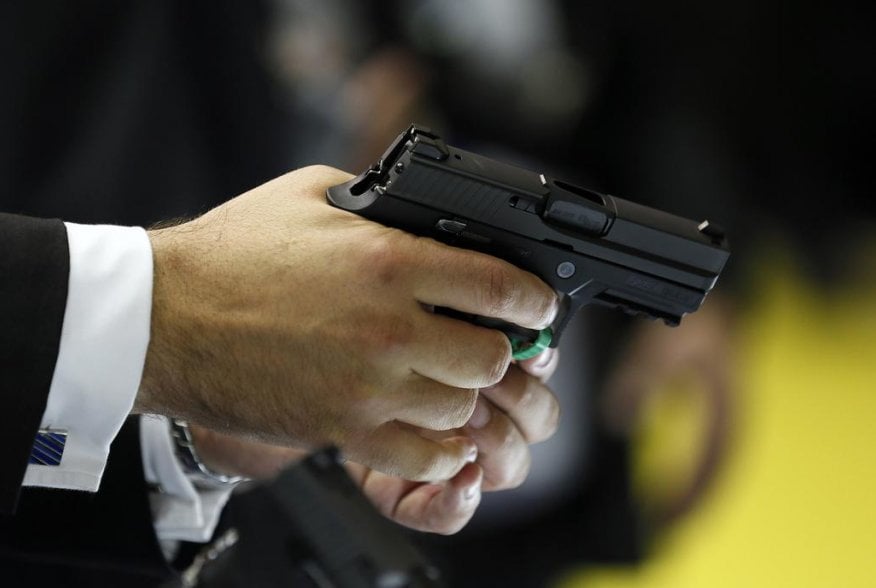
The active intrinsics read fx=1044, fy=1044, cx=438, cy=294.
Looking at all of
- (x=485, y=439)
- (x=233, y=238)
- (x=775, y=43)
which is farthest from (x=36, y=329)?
(x=775, y=43)

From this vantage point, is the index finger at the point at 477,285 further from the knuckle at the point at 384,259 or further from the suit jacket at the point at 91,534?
the suit jacket at the point at 91,534

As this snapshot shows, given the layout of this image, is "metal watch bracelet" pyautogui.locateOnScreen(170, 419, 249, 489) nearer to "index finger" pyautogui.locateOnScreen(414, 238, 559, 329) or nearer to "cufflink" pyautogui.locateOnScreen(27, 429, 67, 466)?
"cufflink" pyautogui.locateOnScreen(27, 429, 67, 466)

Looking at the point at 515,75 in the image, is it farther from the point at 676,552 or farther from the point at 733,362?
the point at 676,552

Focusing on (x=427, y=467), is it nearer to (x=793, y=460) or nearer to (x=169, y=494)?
(x=169, y=494)

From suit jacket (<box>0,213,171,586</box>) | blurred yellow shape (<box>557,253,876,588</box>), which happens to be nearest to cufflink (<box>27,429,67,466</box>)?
suit jacket (<box>0,213,171,586</box>)

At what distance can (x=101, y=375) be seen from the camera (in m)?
0.67

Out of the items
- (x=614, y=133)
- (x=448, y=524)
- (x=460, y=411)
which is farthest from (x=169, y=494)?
(x=614, y=133)

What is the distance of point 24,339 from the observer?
25.3 inches

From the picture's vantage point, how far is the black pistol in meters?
0.72

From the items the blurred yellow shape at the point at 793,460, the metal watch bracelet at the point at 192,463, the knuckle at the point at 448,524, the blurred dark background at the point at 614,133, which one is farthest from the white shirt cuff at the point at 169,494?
the blurred yellow shape at the point at 793,460

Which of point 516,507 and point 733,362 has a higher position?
point 733,362

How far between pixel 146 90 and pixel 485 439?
0.86m

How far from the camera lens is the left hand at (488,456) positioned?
872 millimetres

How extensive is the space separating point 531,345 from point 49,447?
361 millimetres
